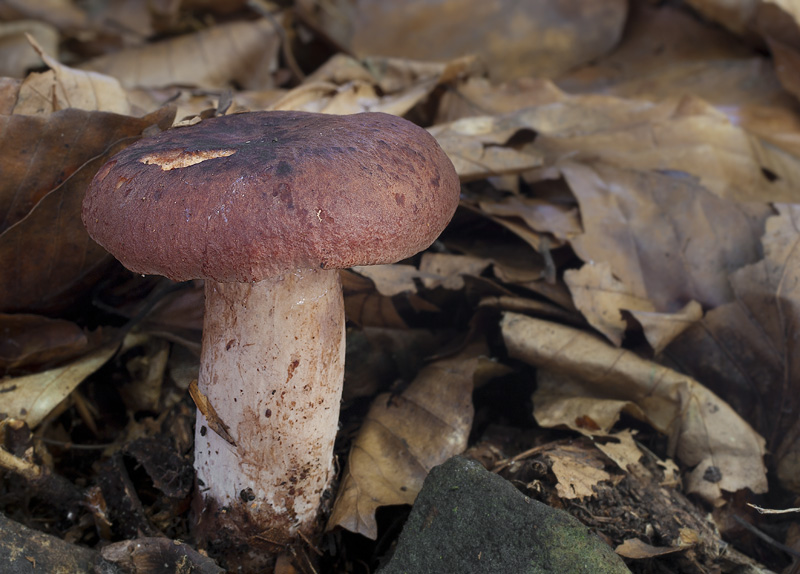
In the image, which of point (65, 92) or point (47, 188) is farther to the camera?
point (65, 92)

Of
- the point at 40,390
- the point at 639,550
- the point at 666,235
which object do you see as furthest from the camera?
the point at 666,235

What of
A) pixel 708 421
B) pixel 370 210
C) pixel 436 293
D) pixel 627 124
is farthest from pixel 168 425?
pixel 627 124

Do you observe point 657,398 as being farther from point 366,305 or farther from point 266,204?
point 266,204

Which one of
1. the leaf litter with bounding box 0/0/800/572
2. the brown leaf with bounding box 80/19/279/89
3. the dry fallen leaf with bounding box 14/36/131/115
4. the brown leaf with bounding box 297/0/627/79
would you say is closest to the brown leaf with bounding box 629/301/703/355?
the leaf litter with bounding box 0/0/800/572

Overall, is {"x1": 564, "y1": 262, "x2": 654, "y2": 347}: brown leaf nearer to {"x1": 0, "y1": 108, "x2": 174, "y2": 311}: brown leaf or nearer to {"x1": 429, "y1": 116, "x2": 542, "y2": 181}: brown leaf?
{"x1": 429, "y1": 116, "x2": 542, "y2": 181}: brown leaf

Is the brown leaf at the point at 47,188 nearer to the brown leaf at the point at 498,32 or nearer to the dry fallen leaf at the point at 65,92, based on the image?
the dry fallen leaf at the point at 65,92

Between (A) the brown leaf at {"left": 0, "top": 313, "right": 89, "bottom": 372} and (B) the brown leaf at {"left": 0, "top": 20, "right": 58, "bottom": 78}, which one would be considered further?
(B) the brown leaf at {"left": 0, "top": 20, "right": 58, "bottom": 78}

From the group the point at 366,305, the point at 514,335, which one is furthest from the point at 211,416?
the point at 514,335
